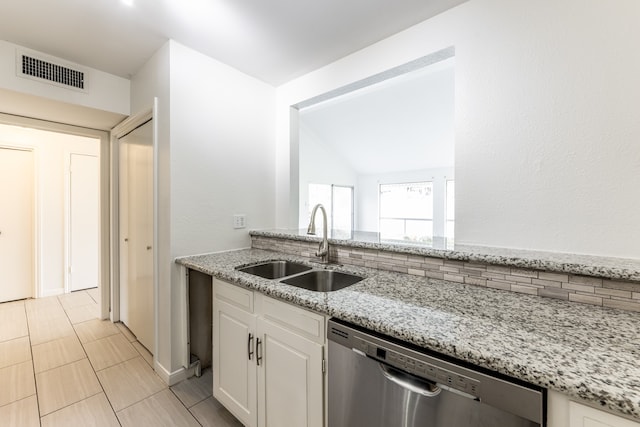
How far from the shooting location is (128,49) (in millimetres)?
1974

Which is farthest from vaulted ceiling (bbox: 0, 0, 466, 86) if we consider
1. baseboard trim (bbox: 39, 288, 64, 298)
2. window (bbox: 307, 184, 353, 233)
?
window (bbox: 307, 184, 353, 233)

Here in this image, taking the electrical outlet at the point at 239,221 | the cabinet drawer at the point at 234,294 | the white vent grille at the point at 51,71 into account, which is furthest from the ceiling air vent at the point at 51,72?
the cabinet drawer at the point at 234,294

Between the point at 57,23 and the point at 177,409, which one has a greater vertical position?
the point at 57,23

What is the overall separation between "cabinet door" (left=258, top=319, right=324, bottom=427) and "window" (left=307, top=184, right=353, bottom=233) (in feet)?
15.8

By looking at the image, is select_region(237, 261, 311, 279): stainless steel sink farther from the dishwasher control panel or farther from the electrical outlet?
the dishwasher control panel

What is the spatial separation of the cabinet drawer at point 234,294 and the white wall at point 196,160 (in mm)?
492

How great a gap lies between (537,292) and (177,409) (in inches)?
81.7

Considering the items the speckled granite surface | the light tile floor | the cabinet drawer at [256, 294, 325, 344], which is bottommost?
the light tile floor

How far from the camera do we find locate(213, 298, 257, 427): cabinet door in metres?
1.41

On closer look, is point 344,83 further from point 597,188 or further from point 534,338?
point 534,338

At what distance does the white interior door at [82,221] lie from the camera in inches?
145

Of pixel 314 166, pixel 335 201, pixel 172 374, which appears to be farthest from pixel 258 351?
pixel 335 201

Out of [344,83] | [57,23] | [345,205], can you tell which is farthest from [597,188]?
[345,205]

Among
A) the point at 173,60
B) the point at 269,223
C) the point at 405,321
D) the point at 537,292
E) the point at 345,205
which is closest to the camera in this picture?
the point at 405,321
